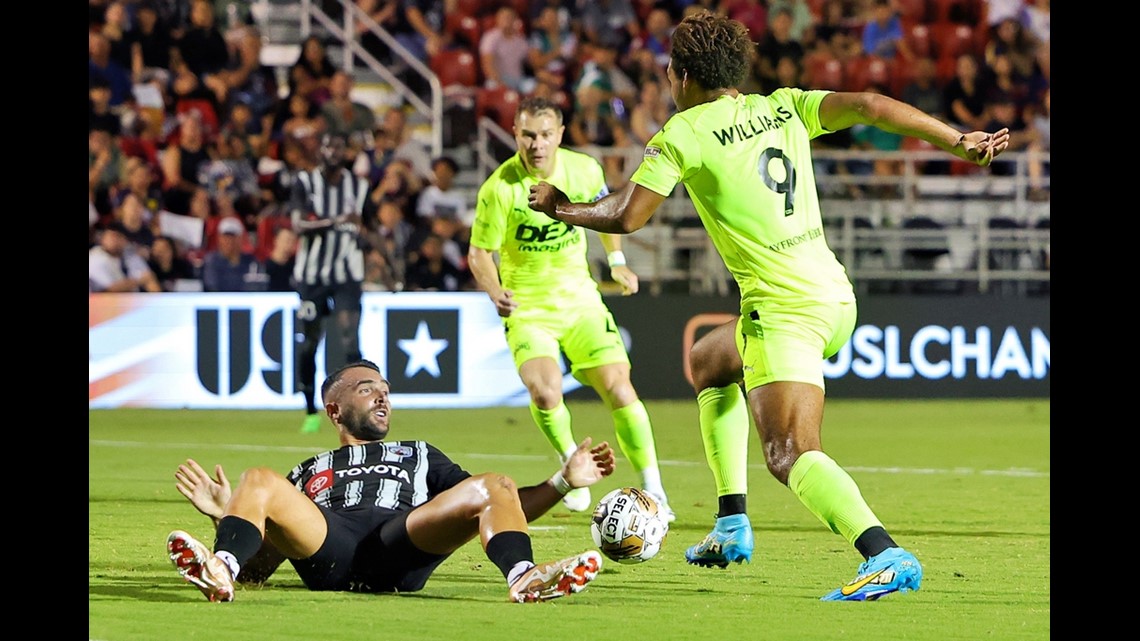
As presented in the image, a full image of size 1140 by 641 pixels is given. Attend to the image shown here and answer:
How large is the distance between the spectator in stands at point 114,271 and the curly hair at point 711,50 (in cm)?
1164

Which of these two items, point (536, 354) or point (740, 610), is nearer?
point (740, 610)

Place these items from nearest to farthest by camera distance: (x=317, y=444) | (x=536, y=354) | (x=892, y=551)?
1. (x=892, y=551)
2. (x=536, y=354)
3. (x=317, y=444)

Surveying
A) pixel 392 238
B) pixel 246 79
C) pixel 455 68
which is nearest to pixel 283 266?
pixel 392 238

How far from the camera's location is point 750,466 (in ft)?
40.7

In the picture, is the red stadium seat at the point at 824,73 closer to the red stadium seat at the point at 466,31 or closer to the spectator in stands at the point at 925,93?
the spectator in stands at the point at 925,93

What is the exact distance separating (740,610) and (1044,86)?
1608 cm

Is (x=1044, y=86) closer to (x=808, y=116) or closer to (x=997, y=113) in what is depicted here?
(x=997, y=113)

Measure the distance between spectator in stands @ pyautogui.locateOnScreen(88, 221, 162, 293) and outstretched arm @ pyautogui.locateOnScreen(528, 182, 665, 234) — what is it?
11.5 meters

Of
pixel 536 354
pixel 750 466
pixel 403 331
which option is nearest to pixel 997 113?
pixel 403 331

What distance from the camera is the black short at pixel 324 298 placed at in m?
15.0

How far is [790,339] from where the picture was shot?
257 inches

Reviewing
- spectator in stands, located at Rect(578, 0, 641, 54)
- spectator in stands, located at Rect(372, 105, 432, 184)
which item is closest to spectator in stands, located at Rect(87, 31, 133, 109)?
spectator in stands, located at Rect(372, 105, 432, 184)

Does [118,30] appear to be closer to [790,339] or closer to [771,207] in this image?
[771,207]

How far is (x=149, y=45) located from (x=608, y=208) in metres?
14.4
